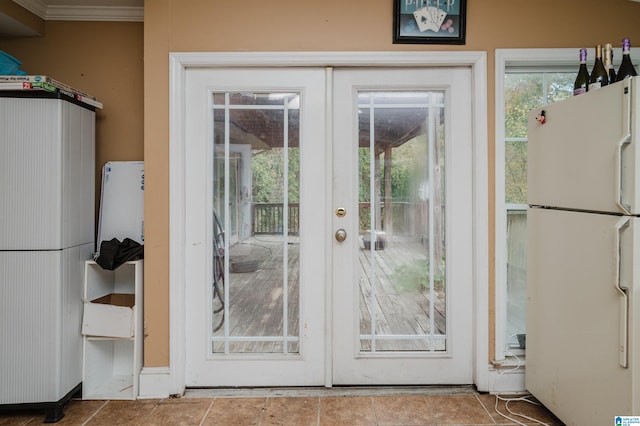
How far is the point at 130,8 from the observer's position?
2465mm

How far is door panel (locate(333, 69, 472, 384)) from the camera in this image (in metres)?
2.32

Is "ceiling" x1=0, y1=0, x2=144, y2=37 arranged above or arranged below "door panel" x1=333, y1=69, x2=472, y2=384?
above

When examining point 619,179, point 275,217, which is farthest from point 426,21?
point 275,217

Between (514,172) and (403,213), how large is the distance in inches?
29.5

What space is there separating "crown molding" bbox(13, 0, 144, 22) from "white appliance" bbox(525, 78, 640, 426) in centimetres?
259

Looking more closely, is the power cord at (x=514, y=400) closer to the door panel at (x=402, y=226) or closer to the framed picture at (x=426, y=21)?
the door panel at (x=402, y=226)

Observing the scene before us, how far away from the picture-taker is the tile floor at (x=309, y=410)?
6.56 feet

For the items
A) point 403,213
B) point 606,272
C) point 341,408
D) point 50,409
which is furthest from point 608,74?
point 50,409

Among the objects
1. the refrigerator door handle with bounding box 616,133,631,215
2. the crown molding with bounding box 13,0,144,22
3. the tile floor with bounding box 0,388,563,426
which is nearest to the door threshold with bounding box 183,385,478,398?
the tile floor with bounding box 0,388,563,426

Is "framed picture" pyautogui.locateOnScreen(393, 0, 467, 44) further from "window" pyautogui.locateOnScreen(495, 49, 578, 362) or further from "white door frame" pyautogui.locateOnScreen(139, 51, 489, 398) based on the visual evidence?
"window" pyautogui.locateOnScreen(495, 49, 578, 362)

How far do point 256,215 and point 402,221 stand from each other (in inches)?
36.2

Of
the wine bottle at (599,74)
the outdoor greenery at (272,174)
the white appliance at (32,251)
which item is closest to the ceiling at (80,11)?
the white appliance at (32,251)

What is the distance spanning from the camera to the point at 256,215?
7.73 feet

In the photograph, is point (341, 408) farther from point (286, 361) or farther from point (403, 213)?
point (403, 213)
